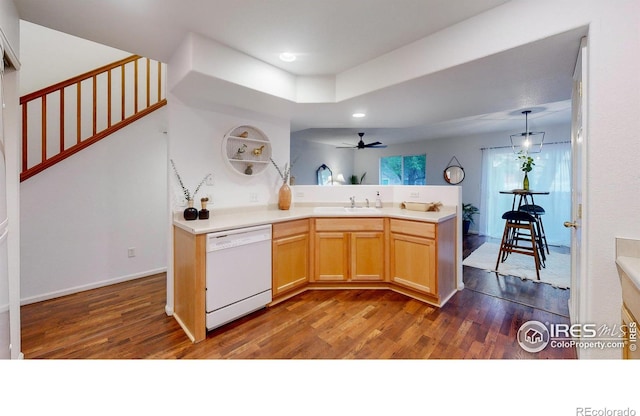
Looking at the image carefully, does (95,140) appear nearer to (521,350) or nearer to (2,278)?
(2,278)

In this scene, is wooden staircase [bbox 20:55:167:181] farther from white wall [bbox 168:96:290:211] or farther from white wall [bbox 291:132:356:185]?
white wall [bbox 291:132:356:185]

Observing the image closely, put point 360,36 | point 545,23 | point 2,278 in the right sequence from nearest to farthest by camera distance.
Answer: point 2,278, point 545,23, point 360,36

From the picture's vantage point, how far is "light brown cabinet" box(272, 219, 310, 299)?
2.43 metres

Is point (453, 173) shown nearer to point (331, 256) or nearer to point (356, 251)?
point (356, 251)

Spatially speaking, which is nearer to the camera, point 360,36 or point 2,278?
point 2,278

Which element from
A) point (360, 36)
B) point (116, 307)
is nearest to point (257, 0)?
point (360, 36)

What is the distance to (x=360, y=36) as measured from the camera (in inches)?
74.5

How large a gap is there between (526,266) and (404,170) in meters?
4.08

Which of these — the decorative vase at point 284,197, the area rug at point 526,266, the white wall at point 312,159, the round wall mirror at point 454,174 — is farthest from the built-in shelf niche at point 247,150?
the round wall mirror at point 454,174

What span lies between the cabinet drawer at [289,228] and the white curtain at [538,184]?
15.9ft

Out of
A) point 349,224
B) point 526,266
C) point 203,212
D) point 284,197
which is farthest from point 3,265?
point 526,266

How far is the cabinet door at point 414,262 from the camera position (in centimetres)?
244

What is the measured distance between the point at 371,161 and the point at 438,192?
492 centimetres

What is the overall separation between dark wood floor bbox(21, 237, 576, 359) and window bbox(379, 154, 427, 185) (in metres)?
4.40
